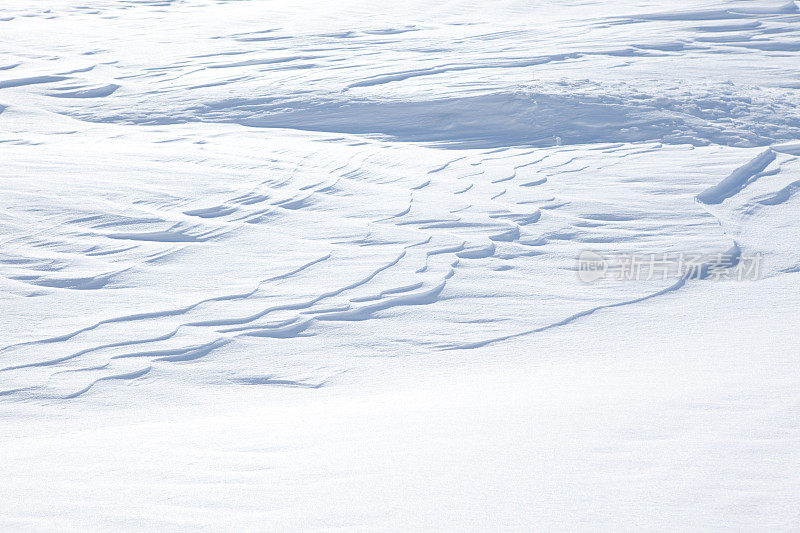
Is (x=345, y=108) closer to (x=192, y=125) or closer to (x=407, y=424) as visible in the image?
(x=192, y=125)

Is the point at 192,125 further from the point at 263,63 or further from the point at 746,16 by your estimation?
the point at 746,16

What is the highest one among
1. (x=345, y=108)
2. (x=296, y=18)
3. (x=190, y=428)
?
(x=296, y=18)

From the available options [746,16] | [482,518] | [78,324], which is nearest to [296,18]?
[746,16]

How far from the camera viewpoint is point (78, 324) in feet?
9.25

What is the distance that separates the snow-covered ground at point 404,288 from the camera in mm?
1705

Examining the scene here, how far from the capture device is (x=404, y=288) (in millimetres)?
3119

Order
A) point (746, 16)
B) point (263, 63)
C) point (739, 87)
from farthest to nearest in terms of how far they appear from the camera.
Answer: point (746, 16) < point (263, 63) < point (739, 87)

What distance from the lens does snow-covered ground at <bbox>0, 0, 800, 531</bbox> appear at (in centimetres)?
171

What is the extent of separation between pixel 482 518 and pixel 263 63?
6.03 metres

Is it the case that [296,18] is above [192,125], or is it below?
above

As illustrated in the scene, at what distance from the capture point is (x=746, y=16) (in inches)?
309

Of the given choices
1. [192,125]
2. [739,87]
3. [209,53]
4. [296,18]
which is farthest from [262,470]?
[296,18]

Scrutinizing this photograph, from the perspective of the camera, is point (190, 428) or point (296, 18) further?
point (296, 18)

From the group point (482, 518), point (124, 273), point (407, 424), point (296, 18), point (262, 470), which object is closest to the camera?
point (482, 518)
